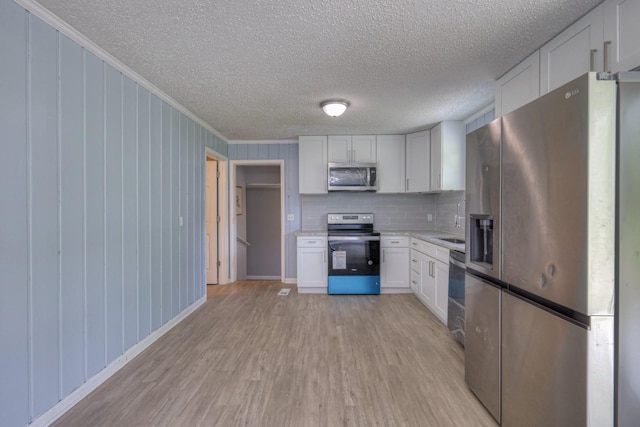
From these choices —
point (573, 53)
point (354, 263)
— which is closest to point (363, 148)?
point (354, 263)

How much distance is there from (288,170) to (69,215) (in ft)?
10.4

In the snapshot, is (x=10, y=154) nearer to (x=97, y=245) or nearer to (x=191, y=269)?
(x=97, y=245)

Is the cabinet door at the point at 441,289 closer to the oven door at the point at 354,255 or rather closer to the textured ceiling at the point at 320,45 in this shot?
the oven door at the point at 354,255

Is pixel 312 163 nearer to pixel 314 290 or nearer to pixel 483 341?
pixel 314 290

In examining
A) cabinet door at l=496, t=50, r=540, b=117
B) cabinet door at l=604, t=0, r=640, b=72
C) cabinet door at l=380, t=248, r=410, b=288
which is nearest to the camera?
cabinet door at l=604, t=0, r=640, b=72

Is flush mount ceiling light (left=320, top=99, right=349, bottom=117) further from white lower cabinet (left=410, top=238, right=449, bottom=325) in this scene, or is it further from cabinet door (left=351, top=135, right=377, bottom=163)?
white lower cabinet (left=410, top=238, right=449, bottom=325)

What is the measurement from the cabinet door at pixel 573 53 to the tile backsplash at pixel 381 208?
2.70 m

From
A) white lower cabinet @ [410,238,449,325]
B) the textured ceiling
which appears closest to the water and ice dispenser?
white lower cabinet @ [410,238,449,325]

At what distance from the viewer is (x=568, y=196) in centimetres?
107

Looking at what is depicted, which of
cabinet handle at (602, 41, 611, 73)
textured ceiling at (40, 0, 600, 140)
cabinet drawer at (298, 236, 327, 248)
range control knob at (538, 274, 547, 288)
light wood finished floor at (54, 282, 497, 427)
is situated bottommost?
light wood finished floor at (54, 282, 497, 427)

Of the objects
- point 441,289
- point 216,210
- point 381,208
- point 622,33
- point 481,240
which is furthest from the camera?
point 381,208

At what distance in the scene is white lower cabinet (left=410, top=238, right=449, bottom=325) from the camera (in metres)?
2.88

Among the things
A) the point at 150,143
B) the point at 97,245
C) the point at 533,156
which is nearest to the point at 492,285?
the point at 533,156

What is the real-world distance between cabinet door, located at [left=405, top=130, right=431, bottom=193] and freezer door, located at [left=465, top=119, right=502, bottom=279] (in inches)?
85.2
